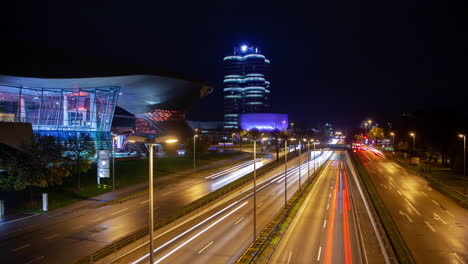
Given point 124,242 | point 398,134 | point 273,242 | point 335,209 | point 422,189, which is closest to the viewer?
point 124,242

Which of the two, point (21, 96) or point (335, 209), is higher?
point (21, 96)

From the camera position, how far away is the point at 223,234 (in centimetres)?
2211

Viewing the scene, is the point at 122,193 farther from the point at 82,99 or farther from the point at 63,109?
the point at 82,99

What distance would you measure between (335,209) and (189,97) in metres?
56.5

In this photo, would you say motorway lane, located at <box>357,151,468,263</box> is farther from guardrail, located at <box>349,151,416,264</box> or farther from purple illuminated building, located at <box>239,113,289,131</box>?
purple illuminated building, located at <box>239,113,289,131</box>

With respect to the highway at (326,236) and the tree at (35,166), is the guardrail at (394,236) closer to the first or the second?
the highway at (326,236)

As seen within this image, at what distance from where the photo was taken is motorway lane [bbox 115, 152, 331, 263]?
58.6 feet

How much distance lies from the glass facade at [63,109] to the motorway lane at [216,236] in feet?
94.4

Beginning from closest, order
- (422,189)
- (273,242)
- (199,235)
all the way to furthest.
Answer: (273,242) → (199,235) → (422,189)

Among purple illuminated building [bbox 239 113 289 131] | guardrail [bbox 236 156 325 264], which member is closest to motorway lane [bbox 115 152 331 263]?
guardrail [bbox 236 156 325 264]

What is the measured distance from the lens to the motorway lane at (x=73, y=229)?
61.3 feet

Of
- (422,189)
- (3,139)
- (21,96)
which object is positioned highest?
(21,96)

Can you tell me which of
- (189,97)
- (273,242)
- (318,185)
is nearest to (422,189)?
(318,185)

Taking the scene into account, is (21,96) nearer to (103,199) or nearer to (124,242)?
(103,199)
